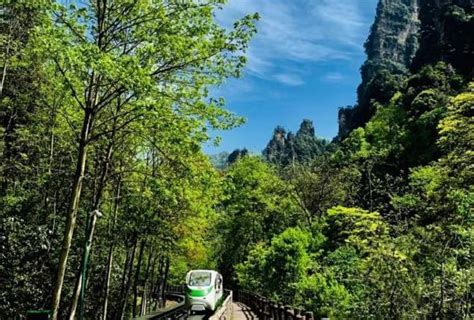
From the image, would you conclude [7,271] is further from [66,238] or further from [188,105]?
[188,105]

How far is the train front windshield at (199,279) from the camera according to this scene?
26.9 meters

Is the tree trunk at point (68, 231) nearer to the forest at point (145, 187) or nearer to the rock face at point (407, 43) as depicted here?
the forest at point (145, 187)

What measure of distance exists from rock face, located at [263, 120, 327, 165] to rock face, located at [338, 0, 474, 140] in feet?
78.0

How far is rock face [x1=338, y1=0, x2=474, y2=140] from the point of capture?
71.2 metres

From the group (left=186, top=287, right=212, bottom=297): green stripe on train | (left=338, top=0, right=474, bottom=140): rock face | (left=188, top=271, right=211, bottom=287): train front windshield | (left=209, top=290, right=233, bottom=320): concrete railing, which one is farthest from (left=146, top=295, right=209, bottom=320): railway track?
(left=338, top=0, right=474, bottom=140): rock face

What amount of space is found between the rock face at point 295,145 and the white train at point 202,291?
126m

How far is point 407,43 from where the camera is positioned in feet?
493

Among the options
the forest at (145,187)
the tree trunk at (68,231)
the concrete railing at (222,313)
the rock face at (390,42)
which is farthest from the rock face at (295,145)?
the tree trunk at (68,231)

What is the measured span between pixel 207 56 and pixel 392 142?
180 feet

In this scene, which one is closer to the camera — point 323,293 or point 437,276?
point 437,276

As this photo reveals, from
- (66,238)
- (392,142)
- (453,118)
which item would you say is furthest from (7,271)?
(392,142)

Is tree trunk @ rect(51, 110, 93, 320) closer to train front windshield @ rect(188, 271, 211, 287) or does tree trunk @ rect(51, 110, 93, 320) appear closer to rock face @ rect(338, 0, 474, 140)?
train front windshield @ rect(188, 271, 211, 287)

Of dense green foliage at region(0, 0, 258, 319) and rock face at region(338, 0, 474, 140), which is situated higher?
rock face at region(338, 0, 474, 140)

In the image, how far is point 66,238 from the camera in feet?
38.0
